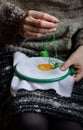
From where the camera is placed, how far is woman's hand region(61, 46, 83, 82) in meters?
1.01

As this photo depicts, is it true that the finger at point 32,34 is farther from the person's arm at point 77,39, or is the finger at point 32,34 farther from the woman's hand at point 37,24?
the person's arm at point 77,39

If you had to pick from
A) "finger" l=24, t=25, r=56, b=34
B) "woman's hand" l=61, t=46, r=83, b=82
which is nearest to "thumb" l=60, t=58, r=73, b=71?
"woman's hand" l=61, t=46, r=83, b=82

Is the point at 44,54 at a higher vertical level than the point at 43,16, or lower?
lower

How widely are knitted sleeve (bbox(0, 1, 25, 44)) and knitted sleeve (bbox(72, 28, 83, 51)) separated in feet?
0.61

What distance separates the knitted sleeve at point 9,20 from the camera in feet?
3.58

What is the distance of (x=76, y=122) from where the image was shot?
37.2 inches

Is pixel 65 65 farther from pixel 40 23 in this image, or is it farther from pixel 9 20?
pixel 9 20

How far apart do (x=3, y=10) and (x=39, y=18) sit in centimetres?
18

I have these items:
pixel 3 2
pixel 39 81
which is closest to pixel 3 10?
pixel 3 2

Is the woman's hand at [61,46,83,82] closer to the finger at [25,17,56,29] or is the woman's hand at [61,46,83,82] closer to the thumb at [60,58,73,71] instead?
the thumb at [60,58,73,71]

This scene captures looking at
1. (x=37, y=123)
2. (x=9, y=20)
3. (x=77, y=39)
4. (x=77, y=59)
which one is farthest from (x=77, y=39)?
(x=37, y=123)

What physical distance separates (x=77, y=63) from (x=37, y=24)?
0.54ft

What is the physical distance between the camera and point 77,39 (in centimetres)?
112

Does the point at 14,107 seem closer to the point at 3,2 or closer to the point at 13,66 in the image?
the point at 13,66
